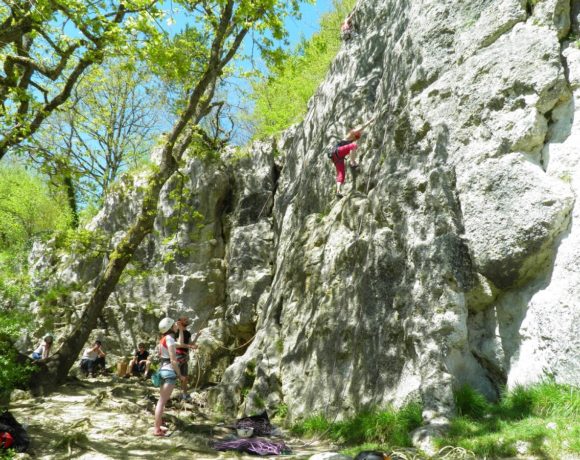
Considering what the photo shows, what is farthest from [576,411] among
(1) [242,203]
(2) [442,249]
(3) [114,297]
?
(3) [114,297]

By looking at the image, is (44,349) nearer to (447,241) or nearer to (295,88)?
(447,241)

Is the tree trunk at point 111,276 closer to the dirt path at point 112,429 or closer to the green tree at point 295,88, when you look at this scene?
the dirt path at point 112,429

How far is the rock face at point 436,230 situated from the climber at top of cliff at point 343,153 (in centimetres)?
24

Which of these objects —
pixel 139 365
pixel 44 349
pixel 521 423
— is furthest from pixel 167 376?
pixel 139 365

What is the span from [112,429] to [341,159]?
6899 millimetres

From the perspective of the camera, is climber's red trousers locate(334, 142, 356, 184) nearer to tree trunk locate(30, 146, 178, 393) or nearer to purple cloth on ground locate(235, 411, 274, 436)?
tree trunk locate(30, 146, 178, 393)

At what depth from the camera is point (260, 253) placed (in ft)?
49.8

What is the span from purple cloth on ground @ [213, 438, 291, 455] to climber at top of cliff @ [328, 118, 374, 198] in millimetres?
5691

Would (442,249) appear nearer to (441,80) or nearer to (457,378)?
(457,378)

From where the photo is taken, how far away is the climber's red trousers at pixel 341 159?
35.2 ft

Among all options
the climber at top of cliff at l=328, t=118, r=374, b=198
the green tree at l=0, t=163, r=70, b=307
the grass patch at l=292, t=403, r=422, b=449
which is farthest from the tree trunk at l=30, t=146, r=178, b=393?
the green tree at l=0, t=163, r=70, b=307

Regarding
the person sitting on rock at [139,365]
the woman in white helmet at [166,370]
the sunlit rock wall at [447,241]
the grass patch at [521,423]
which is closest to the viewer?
the grass patch at [521,423]

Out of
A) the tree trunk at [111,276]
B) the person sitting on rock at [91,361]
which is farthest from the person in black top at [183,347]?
the person sitting on rock at [91,361]

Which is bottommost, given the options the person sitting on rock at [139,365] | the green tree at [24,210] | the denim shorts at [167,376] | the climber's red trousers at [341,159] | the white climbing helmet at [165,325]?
the denim shorts at [167,376]
